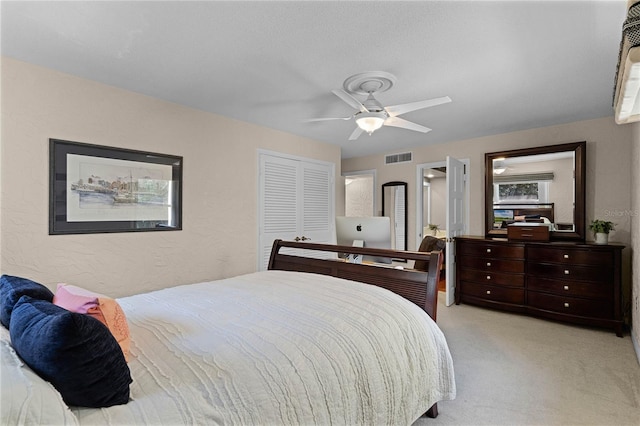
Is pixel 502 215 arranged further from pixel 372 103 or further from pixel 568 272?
pixel 372 103

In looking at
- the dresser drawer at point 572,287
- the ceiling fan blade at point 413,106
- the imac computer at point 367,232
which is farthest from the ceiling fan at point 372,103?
the dresser drawer at point 572,287

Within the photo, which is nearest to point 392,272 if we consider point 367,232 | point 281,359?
point 367,232

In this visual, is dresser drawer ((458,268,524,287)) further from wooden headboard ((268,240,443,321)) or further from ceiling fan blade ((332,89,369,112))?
ceiling fan blade ((332,89,369,112))

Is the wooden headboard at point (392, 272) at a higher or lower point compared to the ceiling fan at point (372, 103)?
lower

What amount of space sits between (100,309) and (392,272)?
1629mm

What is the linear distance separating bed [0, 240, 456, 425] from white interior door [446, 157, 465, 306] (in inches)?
89.2

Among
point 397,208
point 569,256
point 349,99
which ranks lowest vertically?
point 569,256

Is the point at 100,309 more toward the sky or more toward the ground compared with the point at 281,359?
more toward the sky

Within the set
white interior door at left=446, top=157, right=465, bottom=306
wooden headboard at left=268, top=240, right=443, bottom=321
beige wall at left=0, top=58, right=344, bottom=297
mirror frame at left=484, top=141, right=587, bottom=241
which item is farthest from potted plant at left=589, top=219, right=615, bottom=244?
beige wall at left=0, top=58, right=344, bottom=297

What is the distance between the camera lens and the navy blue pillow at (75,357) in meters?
0.85

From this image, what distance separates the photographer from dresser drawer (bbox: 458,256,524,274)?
3742 millimetres

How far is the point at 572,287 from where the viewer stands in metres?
3.37

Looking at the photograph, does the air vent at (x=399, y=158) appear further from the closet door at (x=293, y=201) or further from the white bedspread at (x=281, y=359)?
the white bedspread at (x=281, y=359)

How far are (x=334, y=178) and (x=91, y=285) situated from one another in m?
3.47
